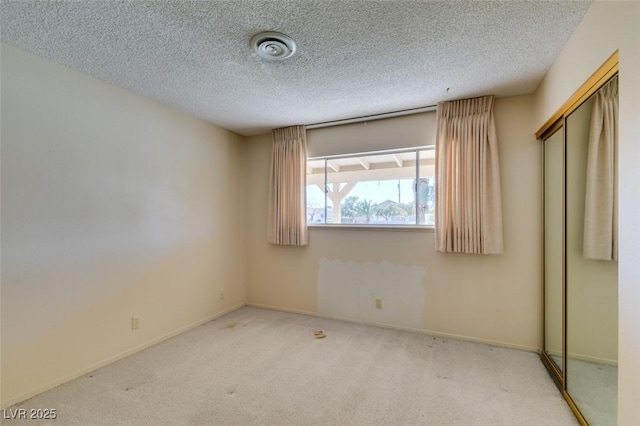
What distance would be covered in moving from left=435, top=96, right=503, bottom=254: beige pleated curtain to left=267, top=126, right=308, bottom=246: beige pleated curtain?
1.66 metres

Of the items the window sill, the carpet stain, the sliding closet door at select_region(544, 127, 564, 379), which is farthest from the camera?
the window sill

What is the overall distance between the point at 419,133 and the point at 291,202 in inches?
70.6

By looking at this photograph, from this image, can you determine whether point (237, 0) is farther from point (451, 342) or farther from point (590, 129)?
point (451, 342)

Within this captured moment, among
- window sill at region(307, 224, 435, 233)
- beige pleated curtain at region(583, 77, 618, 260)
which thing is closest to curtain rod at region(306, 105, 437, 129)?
window sill at region(307, 224, 435, 233)

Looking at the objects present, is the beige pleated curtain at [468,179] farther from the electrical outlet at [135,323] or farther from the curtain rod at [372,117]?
the electrical outlet at [135,323]

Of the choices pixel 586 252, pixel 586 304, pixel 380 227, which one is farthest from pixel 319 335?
pixel 586 252

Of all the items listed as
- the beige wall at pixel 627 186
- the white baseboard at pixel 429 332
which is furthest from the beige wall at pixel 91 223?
the beige wall at pixel 627 186

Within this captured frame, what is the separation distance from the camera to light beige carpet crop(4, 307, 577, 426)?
184cm

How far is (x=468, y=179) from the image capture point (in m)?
2.89

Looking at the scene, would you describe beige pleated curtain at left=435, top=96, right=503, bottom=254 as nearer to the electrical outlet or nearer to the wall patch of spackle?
the wall patch of spackle

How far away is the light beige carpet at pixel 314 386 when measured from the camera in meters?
1.84

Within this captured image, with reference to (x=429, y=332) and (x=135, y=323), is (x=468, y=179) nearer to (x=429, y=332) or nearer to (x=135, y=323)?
(x=429, y=332)

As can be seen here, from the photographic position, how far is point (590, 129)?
1763mm

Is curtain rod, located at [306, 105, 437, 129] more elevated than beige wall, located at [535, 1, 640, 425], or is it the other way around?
curtain rod, located at [306, 105, 437, 129]
